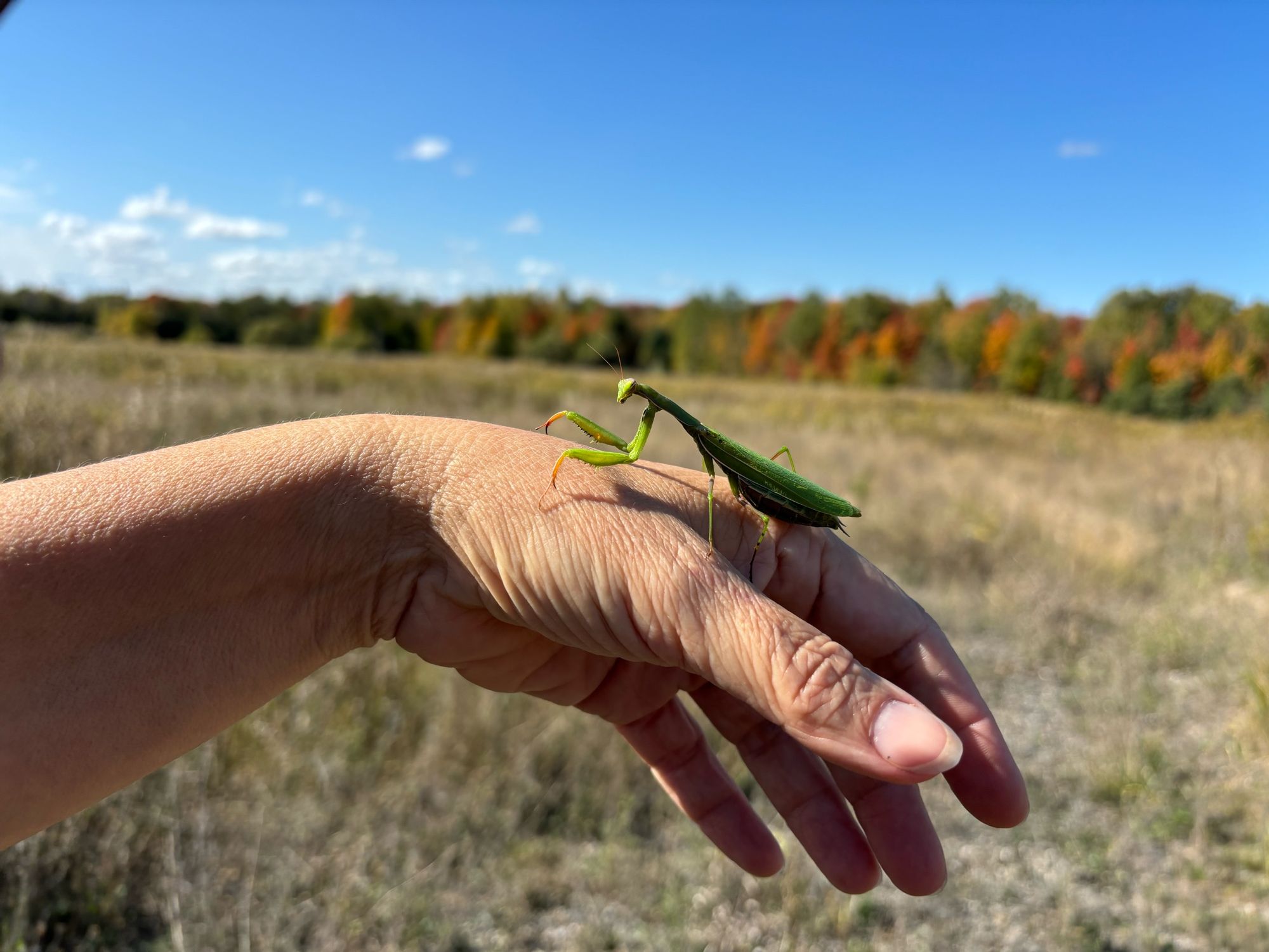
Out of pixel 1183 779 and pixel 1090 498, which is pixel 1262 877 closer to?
pixel 1183 779

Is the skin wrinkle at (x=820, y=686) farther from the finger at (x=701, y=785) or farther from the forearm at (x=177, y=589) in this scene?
the forearm at (x=177, y=589)

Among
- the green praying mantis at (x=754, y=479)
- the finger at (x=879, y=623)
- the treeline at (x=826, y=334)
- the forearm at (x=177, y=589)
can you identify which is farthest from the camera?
the treeline at (x=826, y=334)

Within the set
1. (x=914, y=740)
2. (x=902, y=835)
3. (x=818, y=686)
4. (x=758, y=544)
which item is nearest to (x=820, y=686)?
(x=818, y=686)

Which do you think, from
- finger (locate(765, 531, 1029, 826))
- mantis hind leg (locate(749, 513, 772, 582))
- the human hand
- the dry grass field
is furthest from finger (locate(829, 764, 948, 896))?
the dry grass field

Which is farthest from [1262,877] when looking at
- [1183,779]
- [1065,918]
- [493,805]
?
Result: [493,805]

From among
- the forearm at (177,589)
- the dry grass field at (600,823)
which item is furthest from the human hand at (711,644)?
the dry grass field at (600,823)

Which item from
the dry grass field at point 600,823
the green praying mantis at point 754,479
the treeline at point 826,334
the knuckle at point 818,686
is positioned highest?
the treeline at point 826,334

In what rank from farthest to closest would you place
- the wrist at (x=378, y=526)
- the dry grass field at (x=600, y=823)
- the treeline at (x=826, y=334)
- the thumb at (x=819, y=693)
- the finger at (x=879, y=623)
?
the treeline at (x=826, y=334)
the dry grass field at (x=600, y=823)
the finger at (x=879, y=623)
the wrist at (x=378, y=526)
the thumb at (x=819, y=693)

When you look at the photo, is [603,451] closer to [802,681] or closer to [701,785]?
[802,681]
